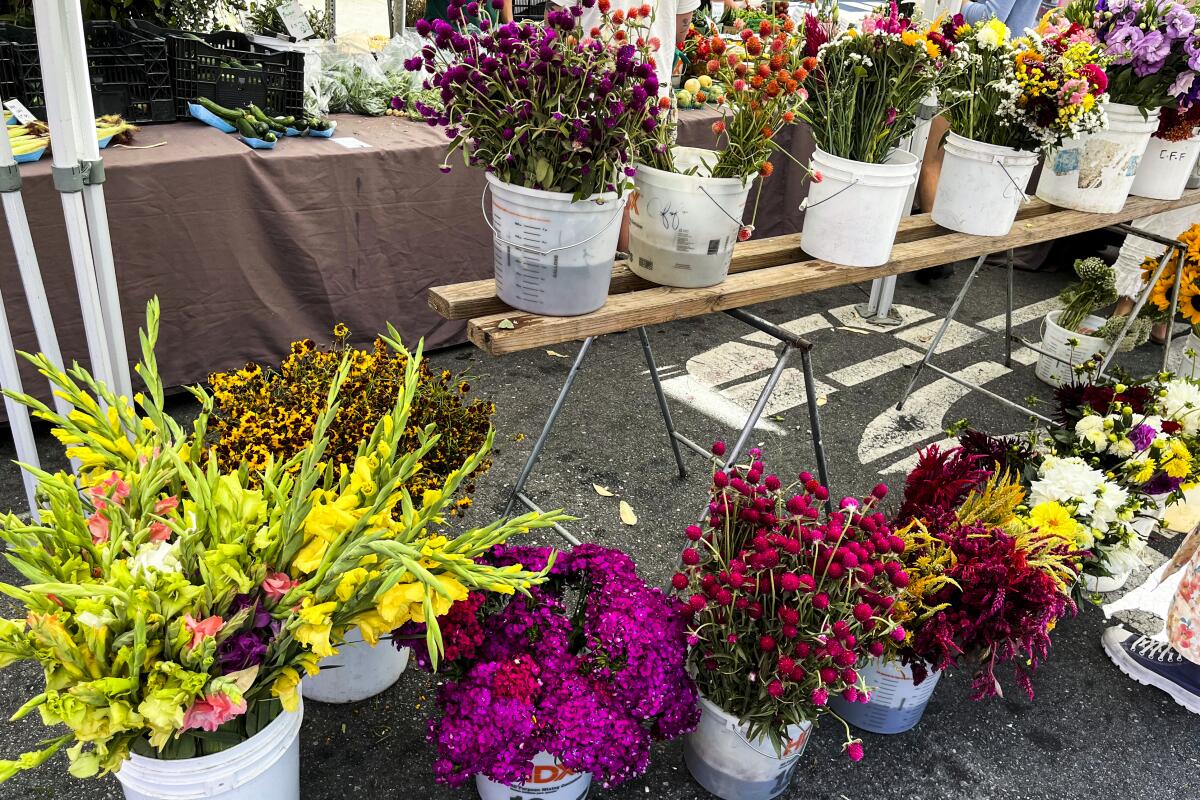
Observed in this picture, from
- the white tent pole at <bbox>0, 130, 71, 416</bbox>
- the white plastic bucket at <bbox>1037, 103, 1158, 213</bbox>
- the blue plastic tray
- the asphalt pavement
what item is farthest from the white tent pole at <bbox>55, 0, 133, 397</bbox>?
the white plastic bucket at <bbox>1037, 103, 1158, 213</bbox>

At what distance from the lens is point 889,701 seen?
193 cm

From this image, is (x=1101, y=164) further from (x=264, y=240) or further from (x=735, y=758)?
(x=264, y=240)

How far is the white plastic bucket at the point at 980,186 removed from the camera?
219 cm

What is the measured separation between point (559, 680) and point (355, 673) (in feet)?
1.86

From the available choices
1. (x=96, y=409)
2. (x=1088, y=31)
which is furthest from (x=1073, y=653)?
(x=96, y=409)

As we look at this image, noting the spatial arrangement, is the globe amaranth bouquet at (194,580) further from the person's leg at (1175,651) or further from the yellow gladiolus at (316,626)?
the person's leg at (1175,651)

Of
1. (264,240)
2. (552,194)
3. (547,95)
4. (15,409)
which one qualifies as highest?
(547,95)

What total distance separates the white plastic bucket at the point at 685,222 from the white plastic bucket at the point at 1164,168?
1.75m

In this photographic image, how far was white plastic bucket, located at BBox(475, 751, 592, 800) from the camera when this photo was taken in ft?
5.19

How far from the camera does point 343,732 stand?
187 cm

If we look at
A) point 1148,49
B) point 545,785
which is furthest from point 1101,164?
point 545,785

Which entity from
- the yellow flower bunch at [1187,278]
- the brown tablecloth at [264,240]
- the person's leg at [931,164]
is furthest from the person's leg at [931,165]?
the brown tablecloth at [264,240]

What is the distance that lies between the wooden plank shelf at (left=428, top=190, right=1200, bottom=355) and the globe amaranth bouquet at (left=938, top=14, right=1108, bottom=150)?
0.29 meters

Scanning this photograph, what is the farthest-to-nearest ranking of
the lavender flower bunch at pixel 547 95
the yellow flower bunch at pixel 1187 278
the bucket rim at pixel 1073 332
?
1. the bucket rim at pixel 1073 332
2. the yellow flower bunch at pixel 1187 278
3. the lavender flower bunch at pixel 547 95
